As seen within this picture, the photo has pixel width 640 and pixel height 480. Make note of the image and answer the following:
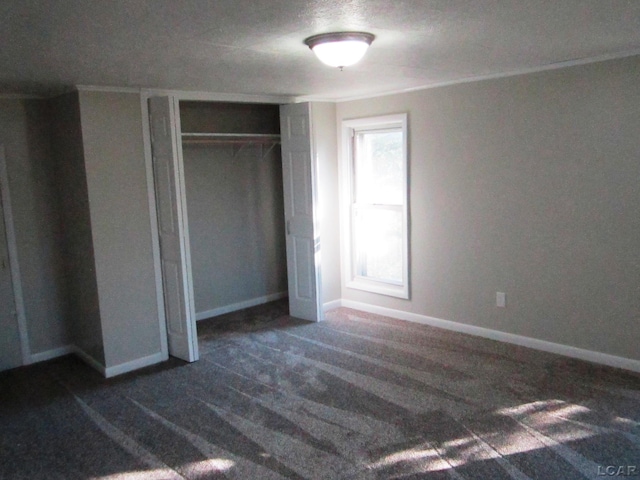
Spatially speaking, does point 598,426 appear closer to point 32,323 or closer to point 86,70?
point 86,70

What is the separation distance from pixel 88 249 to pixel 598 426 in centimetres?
366

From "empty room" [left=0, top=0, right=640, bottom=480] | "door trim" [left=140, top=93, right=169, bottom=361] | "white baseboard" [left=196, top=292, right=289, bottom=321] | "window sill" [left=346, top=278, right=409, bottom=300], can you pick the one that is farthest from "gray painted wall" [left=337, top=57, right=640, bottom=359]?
"door trim" [left=140, top=93, right=169, bottom=361]

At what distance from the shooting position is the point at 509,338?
4570mm

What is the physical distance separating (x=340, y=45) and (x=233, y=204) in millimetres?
3331

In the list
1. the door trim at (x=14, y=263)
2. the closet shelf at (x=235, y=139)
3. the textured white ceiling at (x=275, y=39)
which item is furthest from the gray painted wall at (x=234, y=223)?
the door trim at (x=14, y=263)

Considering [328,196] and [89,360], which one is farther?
[328,196]

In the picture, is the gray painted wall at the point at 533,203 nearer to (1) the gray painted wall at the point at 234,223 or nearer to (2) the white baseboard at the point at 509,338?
(2) the white baseboard at the point at 509,338

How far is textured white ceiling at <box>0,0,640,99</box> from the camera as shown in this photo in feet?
7.09

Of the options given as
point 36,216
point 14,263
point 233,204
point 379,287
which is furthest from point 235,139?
point 14,263

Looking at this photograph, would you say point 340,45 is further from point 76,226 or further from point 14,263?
point 14,263

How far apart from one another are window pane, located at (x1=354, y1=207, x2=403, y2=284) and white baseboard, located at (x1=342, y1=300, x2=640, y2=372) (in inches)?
12.9

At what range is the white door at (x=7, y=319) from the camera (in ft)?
14.5

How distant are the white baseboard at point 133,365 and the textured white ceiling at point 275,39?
212 centimetres

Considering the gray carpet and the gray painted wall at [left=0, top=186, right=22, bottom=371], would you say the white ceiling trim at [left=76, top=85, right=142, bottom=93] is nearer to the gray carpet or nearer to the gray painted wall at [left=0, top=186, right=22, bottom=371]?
the gray painted wall at [left=0, top=186, right=22, bottom=371]
